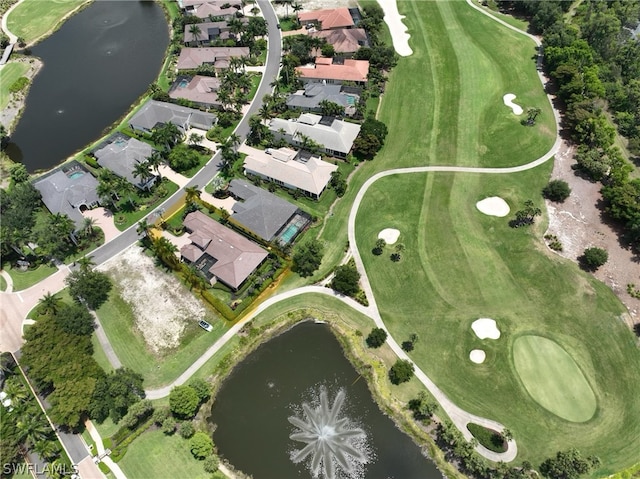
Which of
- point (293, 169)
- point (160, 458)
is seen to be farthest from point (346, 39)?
point (160, 458)

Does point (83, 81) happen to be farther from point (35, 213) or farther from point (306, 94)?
point (306, 94)

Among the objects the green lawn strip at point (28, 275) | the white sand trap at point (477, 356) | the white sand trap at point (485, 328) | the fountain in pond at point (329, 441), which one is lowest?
the fountain in pond at point (329, 441)

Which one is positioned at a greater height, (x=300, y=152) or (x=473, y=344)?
(x=300, y=152)

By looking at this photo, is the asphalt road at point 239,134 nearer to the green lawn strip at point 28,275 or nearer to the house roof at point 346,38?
the green lawn strip at point 28,275

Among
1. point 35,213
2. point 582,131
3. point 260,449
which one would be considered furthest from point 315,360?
point 582,131

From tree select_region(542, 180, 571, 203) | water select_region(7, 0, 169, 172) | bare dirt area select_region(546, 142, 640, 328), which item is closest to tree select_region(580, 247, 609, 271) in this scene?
bare dirt area select_region(546, 142, 640, 328)

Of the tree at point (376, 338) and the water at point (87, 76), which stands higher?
the water at point (87, 76)

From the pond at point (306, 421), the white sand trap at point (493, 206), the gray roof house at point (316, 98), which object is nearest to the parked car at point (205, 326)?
the pond at point (306, 421)
